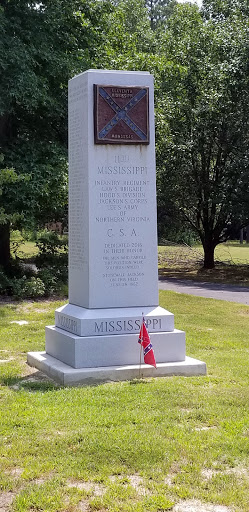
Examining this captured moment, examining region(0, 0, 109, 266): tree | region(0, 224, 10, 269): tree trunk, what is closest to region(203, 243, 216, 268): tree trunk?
region(0, 0, 109, 266): tree

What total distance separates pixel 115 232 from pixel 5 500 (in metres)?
4.14

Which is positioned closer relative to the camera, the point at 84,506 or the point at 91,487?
the point at 84,506

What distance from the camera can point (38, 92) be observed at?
1516 centimetres

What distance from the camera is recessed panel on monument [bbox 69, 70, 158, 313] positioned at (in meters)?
7.60

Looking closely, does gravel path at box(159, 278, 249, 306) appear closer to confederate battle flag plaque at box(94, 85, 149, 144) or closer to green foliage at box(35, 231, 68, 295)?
green foliage at box(35, 231, 68, 295)

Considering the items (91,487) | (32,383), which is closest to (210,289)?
(32,383)

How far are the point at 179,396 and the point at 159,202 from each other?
20.2 metres

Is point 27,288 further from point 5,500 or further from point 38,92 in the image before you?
point 5,500

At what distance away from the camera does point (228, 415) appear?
18.7ft

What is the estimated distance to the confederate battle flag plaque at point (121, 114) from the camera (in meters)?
7.58

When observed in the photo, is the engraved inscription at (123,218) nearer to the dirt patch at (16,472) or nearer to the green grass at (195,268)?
the dirt patch at (16,472)

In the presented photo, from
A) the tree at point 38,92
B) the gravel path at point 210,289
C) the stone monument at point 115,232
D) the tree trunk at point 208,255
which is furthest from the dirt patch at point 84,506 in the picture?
the tree trunk at point 208,255

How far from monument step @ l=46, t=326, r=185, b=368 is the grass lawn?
1.40 feet

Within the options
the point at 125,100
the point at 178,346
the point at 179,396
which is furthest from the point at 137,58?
the point at 179,396
